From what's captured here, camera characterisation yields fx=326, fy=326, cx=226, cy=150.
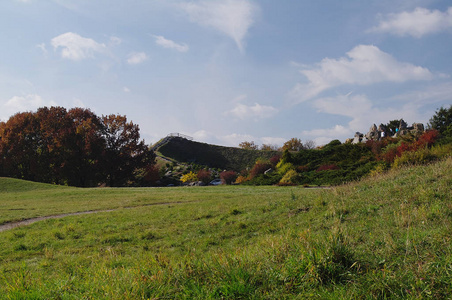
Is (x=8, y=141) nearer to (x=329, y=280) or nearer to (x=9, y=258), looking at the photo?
(x=9, y=258)

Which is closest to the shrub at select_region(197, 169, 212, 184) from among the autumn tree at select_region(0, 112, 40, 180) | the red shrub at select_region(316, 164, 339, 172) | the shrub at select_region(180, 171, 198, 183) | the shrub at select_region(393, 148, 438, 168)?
the shrub at select_region(180, 171, 198, 183)

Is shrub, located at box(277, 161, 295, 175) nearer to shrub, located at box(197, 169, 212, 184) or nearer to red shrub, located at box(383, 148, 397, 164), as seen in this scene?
red shrub, located at box(383, 148, 397, 164)

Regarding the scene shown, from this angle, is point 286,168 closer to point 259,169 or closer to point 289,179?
point 289,179

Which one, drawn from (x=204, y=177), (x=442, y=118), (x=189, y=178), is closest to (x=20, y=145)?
(x=189, y=178)

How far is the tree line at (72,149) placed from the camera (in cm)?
3859

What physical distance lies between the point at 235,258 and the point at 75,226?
8115 millimetres

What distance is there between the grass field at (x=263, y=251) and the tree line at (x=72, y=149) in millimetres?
28975

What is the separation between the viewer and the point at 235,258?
4.27 meters

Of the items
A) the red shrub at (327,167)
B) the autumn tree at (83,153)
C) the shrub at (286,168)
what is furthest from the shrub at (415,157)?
the autumn tree at (83,153)

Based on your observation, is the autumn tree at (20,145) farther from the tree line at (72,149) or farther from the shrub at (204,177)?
the shrub at (204,177)

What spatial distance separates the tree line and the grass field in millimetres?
28975

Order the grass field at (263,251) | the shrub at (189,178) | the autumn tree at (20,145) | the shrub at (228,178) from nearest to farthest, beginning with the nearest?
the grass field at (263,251)
the shrub at (228,178)
the autumn tree at (20,145)
the shrub at (189,178)

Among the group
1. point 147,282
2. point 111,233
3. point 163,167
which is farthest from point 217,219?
point 163,167

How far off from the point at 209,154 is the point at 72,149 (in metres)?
23.6
